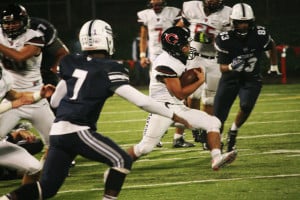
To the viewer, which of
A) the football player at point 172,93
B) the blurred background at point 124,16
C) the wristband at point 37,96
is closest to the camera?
the wristband at point 37,96

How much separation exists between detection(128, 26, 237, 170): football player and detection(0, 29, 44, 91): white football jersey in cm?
109

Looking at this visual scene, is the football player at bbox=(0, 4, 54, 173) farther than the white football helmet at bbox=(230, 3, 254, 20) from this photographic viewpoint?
No

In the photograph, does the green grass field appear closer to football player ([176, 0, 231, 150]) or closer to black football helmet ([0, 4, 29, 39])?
football player ([176, 0, 231, 150])

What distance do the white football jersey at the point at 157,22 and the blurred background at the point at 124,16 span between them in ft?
24.9

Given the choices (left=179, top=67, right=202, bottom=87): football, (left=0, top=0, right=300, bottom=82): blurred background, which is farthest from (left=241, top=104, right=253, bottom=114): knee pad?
(left=0, top=0, right=300, bottom=82): blurred background

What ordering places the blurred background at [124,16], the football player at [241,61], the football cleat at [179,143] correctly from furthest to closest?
the blurred background at [124,16] < the football cleat at [179,143] < the football player at [241,61]

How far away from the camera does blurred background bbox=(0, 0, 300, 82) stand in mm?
20109

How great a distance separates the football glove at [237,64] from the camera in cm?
848

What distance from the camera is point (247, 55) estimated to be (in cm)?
861

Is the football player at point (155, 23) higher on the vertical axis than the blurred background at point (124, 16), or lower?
higher

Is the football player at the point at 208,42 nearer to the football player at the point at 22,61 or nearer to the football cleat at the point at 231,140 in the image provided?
the football cleat at the point at 231,140

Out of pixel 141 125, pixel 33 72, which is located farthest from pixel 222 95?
pixel 141 125

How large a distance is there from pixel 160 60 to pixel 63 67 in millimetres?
1910


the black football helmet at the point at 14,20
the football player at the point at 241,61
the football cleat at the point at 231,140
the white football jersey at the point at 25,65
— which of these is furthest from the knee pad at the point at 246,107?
the black football helmet at the point at 14,20
